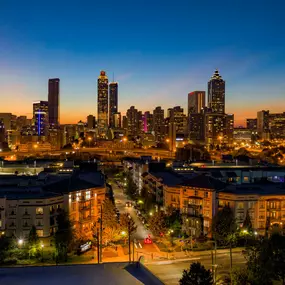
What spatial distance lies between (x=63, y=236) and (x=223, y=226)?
26.1 feet

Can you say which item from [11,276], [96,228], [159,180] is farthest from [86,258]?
[159,180]

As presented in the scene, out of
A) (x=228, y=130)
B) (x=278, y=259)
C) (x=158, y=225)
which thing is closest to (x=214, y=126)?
(x=228, y=130)

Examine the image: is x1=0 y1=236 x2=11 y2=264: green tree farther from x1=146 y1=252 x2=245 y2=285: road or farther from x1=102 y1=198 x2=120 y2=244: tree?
x1=146 y1=252 x2=245 y2=285: road

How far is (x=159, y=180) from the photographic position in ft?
85.7

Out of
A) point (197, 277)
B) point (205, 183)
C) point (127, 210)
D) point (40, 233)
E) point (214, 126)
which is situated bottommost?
point (127, 210)

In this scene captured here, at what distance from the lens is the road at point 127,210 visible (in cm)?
2170

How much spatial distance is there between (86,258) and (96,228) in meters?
2.35

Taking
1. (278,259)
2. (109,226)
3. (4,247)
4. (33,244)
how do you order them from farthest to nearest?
(109,226)
(33,244)
(4,247)
(278,259)

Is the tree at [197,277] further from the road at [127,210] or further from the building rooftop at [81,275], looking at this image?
the road at [127,210]

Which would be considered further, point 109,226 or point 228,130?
point 228,130

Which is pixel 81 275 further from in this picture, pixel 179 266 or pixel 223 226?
pixel 223 226

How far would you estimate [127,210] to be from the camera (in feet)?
93.0

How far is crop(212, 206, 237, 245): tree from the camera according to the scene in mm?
18672

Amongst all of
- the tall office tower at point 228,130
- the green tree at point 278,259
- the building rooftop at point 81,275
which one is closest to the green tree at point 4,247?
the building rooftop at point 81,275
